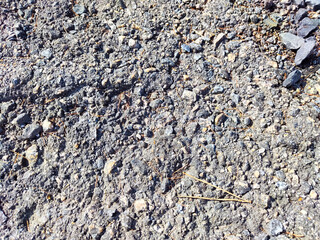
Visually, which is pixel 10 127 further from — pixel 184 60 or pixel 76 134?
pixel 184 60

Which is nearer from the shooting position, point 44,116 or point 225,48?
point 44,116

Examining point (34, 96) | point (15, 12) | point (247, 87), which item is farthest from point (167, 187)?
point (15, 12)

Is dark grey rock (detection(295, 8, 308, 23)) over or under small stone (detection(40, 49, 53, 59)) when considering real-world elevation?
under

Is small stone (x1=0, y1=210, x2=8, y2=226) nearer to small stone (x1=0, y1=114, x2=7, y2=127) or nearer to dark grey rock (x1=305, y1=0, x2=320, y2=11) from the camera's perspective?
small stone (x1=0, y1=114, x2=7, y2=127)

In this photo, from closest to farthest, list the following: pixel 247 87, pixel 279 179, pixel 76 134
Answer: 1. pixel 279 179
2. pixel 76 134
3. pixel 247 87

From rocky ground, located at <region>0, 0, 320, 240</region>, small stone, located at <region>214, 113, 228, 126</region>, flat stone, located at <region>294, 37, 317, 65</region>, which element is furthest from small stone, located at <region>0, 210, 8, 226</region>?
flat stone, located at <region>294, 37, 317, 65</region>

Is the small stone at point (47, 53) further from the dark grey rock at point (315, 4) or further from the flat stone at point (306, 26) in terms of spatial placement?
the dark grey rock at point (315, 4)
